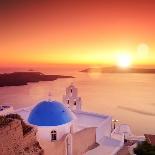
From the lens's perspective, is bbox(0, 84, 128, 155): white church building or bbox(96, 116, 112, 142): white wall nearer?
bbox(0, 84, 128, 155): white church building

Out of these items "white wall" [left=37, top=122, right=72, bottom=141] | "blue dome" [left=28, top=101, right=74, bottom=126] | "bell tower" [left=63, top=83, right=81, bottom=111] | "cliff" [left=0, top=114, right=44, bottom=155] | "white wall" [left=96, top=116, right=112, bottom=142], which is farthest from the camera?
"bell tower" [left=63, top=83, right=81, bottom=111]

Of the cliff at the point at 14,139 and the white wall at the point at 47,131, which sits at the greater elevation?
the cliff at the point at 14,139

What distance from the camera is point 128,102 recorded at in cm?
7119

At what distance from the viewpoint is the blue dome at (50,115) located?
15344 millimetres

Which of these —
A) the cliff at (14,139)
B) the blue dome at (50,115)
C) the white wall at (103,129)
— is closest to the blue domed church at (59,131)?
the blue dome at (50,115)

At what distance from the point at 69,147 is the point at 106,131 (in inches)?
163

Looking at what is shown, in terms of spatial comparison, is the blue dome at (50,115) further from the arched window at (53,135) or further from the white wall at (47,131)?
the arched window at (53,135)

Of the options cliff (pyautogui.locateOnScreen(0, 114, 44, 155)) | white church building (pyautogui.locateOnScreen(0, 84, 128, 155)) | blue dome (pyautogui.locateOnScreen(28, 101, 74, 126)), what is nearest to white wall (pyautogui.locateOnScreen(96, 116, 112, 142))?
white church building (pyautogui.locateOnScreen(0, 84, 128, 155))

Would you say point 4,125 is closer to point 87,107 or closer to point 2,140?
point 2,140

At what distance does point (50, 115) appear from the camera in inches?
607

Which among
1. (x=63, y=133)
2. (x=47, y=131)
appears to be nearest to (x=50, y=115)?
(x=47, y=131)

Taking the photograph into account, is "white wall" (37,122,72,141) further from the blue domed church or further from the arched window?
the arched window

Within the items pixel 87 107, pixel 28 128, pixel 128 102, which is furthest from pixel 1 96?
pixel 28 128

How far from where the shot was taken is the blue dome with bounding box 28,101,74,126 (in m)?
15.3
